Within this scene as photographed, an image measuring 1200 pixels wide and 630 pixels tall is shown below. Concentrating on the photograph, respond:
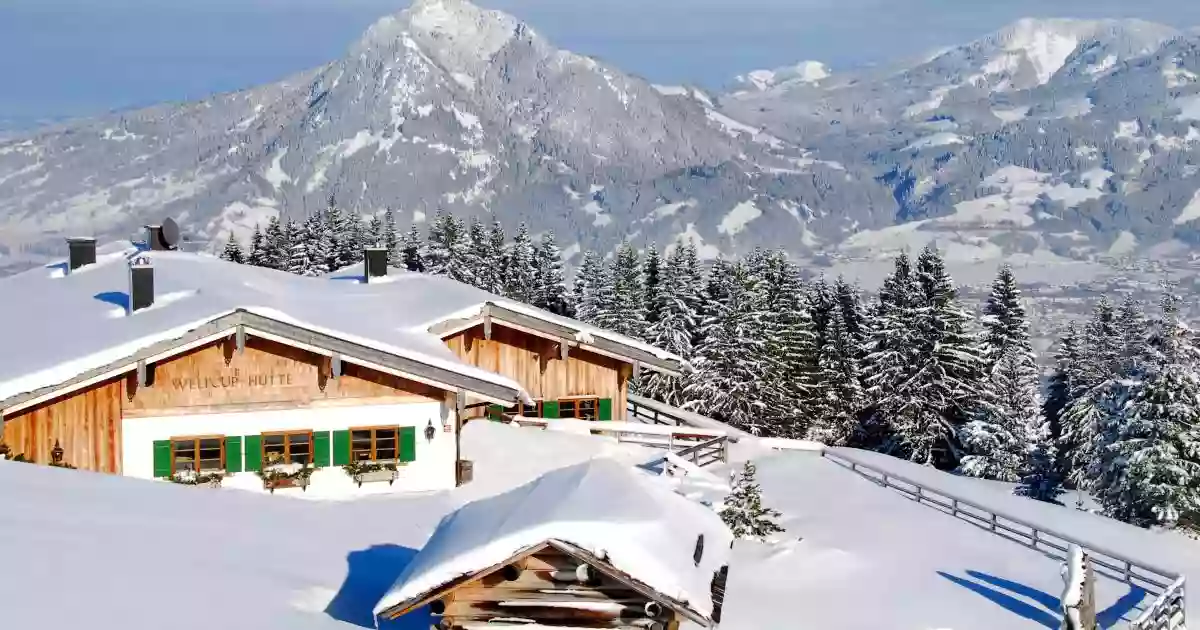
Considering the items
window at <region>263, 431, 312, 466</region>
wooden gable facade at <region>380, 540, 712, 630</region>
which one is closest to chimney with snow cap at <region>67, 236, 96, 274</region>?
window at <region>263, 431, 312, 466</region>

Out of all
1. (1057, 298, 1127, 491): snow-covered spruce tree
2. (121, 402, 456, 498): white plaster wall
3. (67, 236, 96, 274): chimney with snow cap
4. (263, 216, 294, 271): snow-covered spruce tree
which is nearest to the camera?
(121, 402, 456, 498): white plaster wall

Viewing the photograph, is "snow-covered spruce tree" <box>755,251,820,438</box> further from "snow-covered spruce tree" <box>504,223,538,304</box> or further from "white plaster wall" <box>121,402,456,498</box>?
"white plaster wall" <box>121,402,456,498</box>

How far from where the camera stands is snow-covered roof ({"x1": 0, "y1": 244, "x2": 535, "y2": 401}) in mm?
23125

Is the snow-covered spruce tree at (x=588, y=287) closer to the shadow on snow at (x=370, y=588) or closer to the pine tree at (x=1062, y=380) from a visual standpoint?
the pine tree at (x=1062, y=380)

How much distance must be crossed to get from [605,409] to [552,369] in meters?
1.84

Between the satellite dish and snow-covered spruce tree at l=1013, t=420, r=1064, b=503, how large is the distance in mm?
35905

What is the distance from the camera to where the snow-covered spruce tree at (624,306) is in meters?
63.6

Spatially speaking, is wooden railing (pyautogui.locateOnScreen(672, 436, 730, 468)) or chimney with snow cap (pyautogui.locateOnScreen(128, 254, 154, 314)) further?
wooden railing (pyautogui.locateOnScreen(672, 436, 730, 468))

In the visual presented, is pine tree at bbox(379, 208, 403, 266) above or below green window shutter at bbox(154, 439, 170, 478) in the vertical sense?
above

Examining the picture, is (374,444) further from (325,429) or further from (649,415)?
(649,415)

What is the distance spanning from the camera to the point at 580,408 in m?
34.0

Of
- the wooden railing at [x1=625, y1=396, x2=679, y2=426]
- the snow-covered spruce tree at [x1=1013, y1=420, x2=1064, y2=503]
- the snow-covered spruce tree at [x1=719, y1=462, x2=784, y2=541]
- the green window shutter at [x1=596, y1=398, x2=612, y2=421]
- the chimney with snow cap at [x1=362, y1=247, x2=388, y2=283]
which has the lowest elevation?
the snow-covered spruce tree at [x1=1013, y1=420, x2=1064, y2=503]

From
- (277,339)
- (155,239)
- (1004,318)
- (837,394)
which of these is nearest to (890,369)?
(837,394)

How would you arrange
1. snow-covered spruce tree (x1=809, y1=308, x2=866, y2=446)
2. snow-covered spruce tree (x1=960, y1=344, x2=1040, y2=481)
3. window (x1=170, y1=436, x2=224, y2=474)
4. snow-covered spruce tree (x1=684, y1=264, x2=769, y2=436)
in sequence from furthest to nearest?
snow-covered spruce tree (x1=809, y1=308, x2=866, y2=446)
snow-covered spruce tree (x1=684, y1=264, x2=769, y2=436)
snow-covered spruce tree (x1=960, y1=344, x2=1040, y2=481)
window (x1=170, y1=436, x2=224, y2=474)
